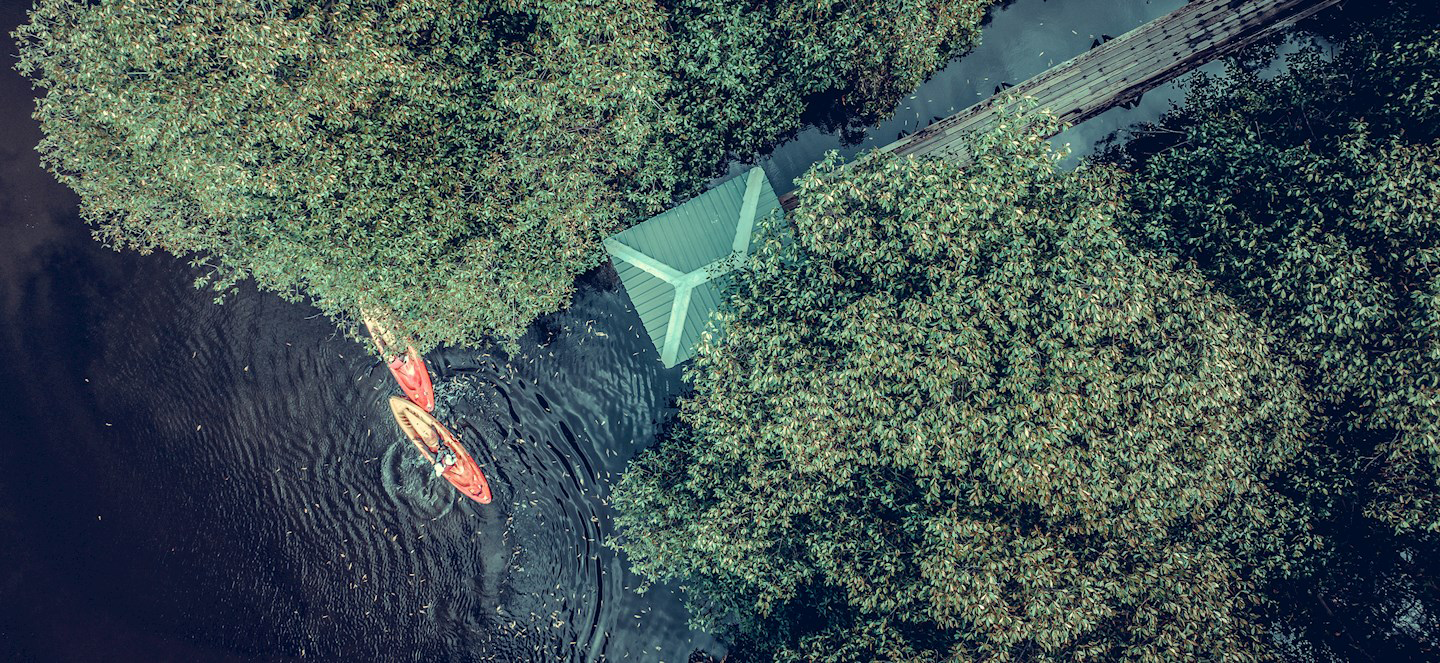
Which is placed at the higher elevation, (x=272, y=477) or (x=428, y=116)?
(x=428, y=116)

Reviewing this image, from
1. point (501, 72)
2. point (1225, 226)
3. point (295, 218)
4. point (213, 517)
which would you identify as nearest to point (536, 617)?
point (213, 517)

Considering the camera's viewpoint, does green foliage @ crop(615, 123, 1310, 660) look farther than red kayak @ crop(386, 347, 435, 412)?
No

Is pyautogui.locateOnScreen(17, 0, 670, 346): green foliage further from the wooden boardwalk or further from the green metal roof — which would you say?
the wooden boardwalk

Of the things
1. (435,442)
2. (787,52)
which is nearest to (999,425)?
(787,52)

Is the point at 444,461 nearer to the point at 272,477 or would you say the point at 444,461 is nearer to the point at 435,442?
the point at 435,442

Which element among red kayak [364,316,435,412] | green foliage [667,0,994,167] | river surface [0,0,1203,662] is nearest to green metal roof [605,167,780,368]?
green foliage [667,0,994,167]

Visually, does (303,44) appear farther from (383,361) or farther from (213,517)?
(213,517)
